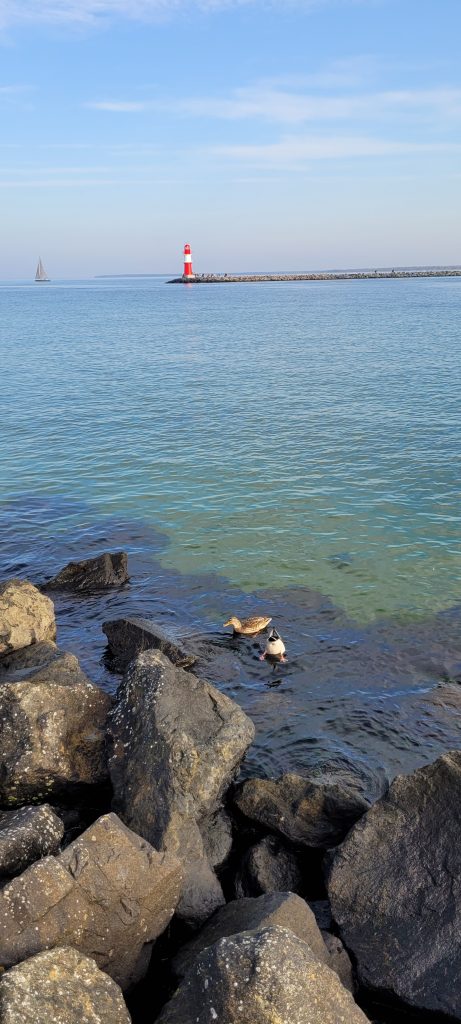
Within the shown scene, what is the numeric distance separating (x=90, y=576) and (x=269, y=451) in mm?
17017

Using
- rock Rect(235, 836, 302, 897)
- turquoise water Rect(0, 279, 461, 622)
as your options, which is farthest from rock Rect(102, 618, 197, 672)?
rock Rect(235, 836, 302, 897)

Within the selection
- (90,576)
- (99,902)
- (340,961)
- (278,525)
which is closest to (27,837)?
(99,902)

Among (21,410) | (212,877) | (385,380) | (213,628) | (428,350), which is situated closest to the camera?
(212,877)

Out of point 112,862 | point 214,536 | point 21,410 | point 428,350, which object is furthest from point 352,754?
point 428,350

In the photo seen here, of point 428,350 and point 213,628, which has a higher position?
point 428,350

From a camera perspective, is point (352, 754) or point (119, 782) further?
point (352, 754)

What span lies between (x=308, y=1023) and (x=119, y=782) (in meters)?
4.45

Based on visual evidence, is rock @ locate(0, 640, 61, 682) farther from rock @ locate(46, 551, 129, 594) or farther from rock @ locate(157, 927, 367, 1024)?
rock @ locate(157, 927, 367, 1024)

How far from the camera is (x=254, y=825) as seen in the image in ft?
39.0

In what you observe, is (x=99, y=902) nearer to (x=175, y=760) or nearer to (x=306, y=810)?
(x=175, y=760)

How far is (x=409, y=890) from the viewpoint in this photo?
10047 mm

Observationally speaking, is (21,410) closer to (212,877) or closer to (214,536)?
(214,536)

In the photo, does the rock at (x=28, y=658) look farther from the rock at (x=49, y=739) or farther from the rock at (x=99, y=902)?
the rock at (x=99, y=902)

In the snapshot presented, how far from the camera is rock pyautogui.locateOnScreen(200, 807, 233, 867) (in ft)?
37.0
